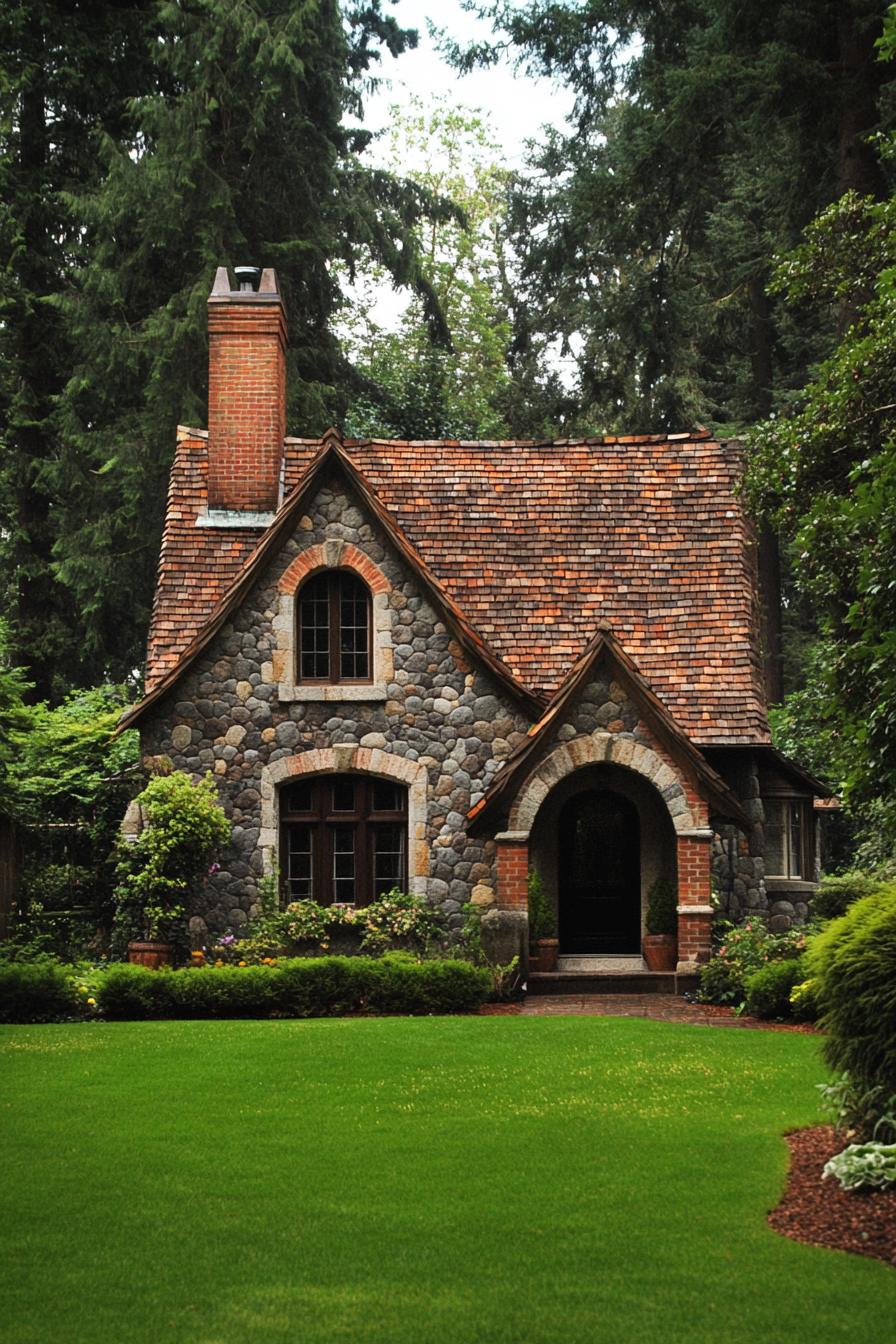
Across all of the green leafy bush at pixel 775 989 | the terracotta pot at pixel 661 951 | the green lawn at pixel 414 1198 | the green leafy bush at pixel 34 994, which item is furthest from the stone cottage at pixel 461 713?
the green lawn at pixel 414 1198

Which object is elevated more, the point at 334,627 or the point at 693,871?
the point at 334,627

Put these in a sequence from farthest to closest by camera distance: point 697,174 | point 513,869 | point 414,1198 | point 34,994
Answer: point 697,174 < point 513,869 < point 34,994 < point 414,1198

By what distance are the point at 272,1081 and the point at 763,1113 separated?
3.60 m

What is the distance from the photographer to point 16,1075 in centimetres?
1269

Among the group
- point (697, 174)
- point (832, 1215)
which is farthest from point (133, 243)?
point (832, 1215)

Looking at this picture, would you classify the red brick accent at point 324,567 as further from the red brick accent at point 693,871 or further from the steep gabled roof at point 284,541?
the red brick accent at point 693,871

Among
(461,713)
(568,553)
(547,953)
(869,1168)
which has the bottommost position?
(869,1168)

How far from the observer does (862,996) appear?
905 centimetres

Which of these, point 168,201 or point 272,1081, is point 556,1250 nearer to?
point 272,1081

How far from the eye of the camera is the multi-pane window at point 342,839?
2069 cm

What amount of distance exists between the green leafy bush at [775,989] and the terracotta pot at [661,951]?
310cm

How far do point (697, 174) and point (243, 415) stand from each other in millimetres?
10075

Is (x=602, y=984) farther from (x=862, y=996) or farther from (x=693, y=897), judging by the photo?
(x=862, y=996)

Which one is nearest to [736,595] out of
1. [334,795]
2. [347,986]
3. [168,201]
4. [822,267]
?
[822,267]
